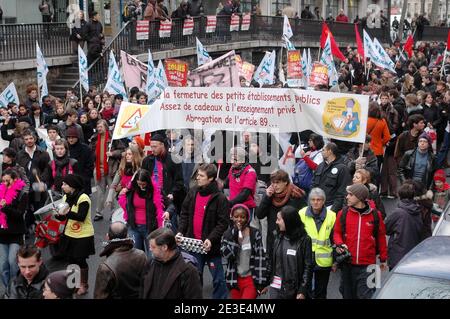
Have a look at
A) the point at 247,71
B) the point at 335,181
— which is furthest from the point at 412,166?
the point at 247,71

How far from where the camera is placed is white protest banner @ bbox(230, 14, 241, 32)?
3166 centimetres

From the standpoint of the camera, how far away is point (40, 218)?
965 centimetres

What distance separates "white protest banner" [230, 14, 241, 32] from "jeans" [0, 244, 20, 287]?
77.9 ft

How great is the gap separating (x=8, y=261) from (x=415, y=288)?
448 centimetres

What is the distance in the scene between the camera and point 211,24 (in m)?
29.7

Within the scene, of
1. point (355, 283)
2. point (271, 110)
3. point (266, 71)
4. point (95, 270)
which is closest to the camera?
point (355, 283)

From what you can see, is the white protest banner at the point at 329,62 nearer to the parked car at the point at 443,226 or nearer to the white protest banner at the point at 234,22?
the white protest banner at the point at 234,22

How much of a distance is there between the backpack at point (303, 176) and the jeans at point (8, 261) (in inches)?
138

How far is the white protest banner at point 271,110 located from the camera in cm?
970

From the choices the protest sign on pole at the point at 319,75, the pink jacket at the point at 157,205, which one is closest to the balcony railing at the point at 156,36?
the protest sign on pole at the point at 319,75

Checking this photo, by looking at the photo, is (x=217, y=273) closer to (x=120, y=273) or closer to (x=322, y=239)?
(x=322, y=239)

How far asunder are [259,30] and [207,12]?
7.20m

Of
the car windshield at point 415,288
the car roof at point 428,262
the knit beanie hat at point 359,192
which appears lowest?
the car windshield at point 415,288
